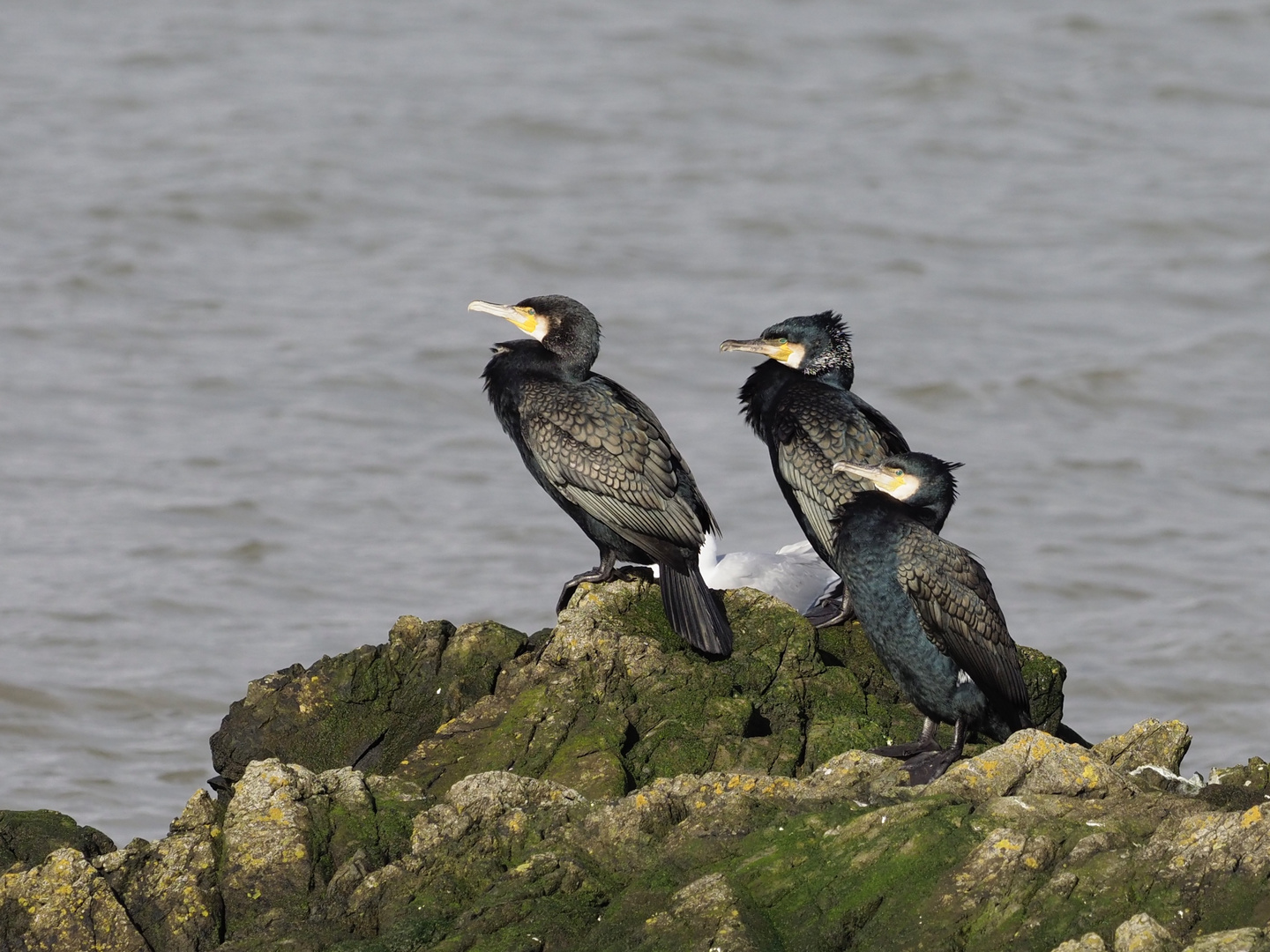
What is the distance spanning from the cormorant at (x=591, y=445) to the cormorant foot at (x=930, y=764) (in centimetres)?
117

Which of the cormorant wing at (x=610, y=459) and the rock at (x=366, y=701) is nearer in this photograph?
the rock at (x=366, y=701)

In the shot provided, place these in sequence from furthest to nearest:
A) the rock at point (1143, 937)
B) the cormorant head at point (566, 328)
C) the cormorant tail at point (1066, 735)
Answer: the cormorant head at point (566, 328), the cormorant tail at point (1066, 735), the rock at point (1143, 937)

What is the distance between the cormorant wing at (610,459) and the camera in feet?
24.1

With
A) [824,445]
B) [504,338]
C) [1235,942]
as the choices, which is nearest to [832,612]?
[824,445]

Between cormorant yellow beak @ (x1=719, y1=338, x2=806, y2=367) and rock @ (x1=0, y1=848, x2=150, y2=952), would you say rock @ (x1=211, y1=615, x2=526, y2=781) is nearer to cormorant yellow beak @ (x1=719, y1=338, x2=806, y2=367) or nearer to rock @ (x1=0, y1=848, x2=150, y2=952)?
rock @ (x1=0, y1=848, x2=150, y2=952)

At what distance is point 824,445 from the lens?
302 inches

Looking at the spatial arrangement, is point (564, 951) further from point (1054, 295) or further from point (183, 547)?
point (1054, 295)

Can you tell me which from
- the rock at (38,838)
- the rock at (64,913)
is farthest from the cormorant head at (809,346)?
the rock at (64,913)

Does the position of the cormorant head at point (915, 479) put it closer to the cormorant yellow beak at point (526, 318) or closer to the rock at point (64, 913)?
the cormorant yellow beak at point (526, 318)

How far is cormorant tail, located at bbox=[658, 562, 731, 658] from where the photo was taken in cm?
664

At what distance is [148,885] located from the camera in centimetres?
526

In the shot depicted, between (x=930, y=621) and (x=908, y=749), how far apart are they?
1.45 feet

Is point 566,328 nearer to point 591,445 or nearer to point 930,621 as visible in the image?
point 591,445

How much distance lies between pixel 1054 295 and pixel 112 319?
29.0 feet
